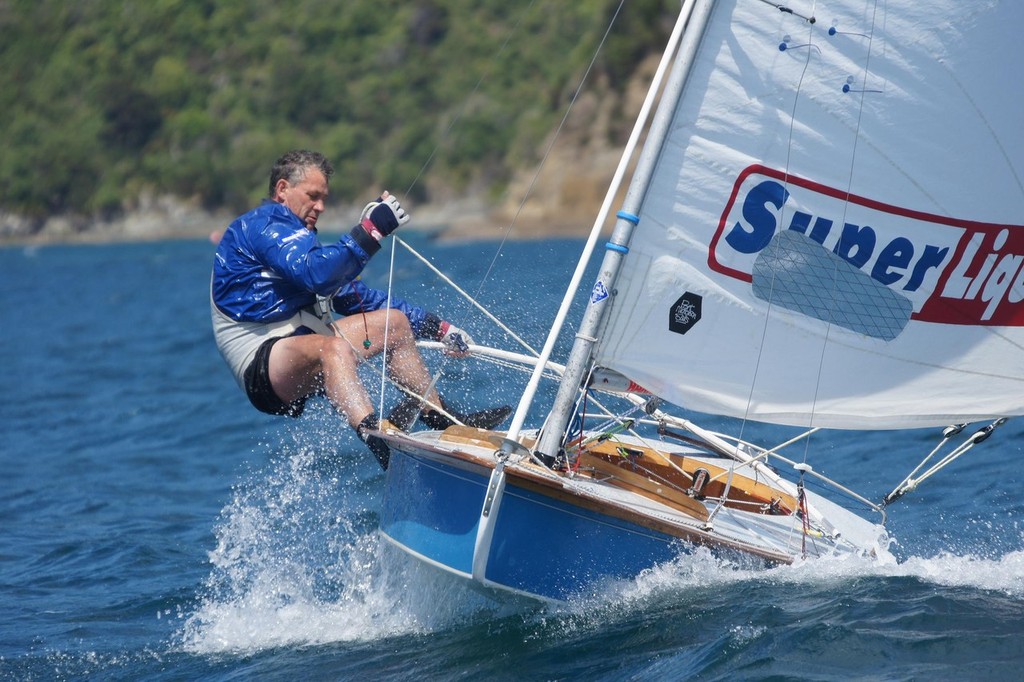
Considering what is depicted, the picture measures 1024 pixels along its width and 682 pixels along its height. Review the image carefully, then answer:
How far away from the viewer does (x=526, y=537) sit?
15.0 feet

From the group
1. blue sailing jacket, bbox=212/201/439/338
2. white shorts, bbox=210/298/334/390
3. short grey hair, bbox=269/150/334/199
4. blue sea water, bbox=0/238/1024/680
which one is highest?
short grey hair, bbox=269/150/334/199

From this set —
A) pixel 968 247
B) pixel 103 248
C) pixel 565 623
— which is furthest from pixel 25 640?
pixel 103 248

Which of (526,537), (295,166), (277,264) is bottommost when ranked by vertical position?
(526,537)

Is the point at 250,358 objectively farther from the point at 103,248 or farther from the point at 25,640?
the point at 103,248

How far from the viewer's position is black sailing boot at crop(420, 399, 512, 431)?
17.8 feet

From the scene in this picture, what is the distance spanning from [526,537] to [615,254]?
1119 mm

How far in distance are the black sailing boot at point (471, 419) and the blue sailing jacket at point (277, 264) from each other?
0.70 m

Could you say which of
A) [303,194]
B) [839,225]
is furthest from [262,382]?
[839,225]

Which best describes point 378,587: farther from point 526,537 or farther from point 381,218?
point 381,218

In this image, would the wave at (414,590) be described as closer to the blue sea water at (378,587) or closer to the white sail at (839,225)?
the blue sea water at (378,587)

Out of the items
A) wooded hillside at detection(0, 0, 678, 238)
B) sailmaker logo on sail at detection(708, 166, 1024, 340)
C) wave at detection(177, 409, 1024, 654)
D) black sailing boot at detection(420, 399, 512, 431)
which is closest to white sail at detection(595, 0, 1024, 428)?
sailmaker logo on sail at detection(708, 166, 1024, 340)

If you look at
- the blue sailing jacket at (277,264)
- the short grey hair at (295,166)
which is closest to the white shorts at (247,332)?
the blue sailing jacket at (277,264)

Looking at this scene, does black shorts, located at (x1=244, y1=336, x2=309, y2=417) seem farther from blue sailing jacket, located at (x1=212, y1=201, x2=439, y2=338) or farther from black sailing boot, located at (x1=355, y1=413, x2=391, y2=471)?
black sailing boot, located at (x1=355, y1=413, x2=391, y2=471)

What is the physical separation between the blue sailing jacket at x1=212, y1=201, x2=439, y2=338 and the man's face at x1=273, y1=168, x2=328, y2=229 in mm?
99
